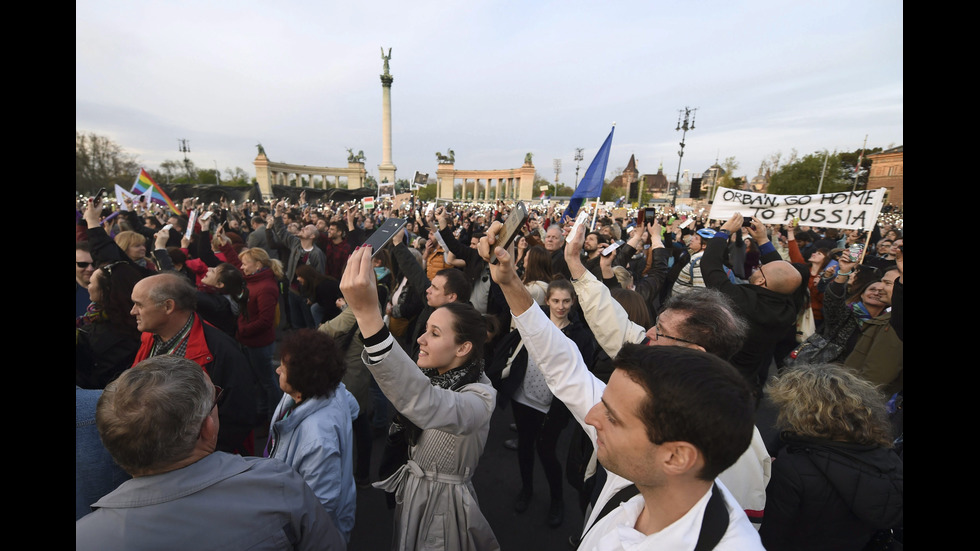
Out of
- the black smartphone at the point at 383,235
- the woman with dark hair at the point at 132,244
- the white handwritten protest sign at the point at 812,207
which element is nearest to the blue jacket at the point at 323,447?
the black smartphone at the point at 383,235

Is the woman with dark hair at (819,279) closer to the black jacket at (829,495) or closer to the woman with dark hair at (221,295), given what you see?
the black jacket at (829,495)

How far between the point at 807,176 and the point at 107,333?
60185 millimetres

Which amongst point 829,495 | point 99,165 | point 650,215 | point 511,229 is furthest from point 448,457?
point 99,165

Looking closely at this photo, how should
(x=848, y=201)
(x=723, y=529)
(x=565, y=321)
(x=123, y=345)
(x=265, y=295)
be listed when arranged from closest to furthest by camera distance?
(x=723, y=529)
(x=123, y=345)
(x=565, y=321)
(x=265, y=295)
(x=848, y=201)

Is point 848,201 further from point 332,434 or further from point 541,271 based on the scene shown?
point 332,434

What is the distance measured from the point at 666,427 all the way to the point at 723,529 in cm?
28

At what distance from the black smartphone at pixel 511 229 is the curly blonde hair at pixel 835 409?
149 centimetres

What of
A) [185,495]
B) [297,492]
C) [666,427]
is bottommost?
[297,492]

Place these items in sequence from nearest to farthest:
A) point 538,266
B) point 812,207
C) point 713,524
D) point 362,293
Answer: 1. point 713,524
2. point 362,293
3. point 538,266
4. point 812,207

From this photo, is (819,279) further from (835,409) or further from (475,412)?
(475,412)

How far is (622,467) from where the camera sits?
1.11m

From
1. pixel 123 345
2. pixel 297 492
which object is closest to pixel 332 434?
pixel 297 492

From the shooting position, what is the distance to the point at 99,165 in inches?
1564

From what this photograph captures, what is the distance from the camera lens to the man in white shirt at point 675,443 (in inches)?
38.9
